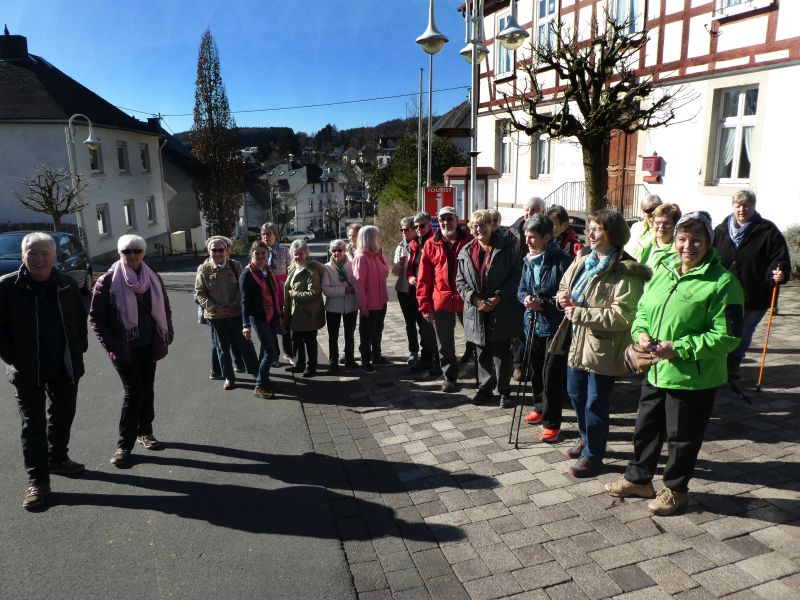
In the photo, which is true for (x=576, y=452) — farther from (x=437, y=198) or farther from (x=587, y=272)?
(x=437, y=198)

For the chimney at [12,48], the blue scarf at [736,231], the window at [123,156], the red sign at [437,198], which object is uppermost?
the chimney at [12,48]

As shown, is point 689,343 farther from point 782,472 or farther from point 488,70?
point 488,70

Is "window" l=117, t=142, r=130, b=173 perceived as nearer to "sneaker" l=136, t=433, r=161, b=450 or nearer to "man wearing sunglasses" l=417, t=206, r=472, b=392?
"man wearing sunglasses" l=417, t=206, r=472, b=392

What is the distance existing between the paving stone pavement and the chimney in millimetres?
32516

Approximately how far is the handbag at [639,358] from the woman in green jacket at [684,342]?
4 centimetres

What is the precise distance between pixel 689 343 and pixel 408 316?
436 centimetres

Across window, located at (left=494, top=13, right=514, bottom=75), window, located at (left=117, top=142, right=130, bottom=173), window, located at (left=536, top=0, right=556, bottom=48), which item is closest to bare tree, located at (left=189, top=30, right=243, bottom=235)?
window, located at (left=117, top=142, right=130, bottom=173)

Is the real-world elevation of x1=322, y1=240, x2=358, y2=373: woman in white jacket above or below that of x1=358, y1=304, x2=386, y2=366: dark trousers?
above

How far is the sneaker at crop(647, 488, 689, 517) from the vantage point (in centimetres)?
365

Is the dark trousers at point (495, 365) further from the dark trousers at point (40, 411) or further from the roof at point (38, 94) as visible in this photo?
the roof at point (38, 94)

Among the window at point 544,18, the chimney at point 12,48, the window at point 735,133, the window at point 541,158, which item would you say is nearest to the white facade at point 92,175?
the chimney at point 12,48

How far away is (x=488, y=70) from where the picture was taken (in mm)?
22125

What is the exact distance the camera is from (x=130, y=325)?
15.1 ft

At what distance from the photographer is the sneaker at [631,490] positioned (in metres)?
3.86
